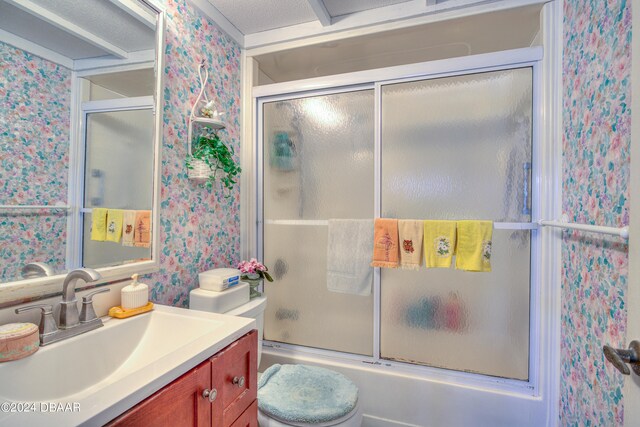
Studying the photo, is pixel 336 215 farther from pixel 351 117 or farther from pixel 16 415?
pixel 16 415

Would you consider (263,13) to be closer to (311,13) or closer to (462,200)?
(311,13)

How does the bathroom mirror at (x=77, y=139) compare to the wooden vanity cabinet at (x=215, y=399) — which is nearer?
the wooden vanity cabinet at (x=215, y=399)

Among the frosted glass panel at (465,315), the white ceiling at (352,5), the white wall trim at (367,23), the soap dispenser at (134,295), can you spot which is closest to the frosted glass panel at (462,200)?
the frosted glass panel at (465,315)

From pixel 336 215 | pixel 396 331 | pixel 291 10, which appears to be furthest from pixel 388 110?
pixel 396 331

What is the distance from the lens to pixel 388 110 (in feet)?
5.49

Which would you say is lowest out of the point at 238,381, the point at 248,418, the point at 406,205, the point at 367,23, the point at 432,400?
the point at 432,400

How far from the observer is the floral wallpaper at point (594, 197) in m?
0.93

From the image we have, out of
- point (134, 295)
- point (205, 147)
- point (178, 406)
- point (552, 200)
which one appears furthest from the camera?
point (205, 147)

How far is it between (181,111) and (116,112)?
0.33m

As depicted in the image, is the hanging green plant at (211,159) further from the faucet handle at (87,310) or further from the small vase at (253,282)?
the faucet handle at (87,310)

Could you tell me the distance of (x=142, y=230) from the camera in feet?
4.06

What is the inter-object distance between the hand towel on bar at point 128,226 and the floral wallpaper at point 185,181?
0.43 ft

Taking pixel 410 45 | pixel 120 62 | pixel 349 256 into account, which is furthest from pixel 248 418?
pixel 410 45

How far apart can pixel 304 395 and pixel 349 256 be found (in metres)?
0.74
